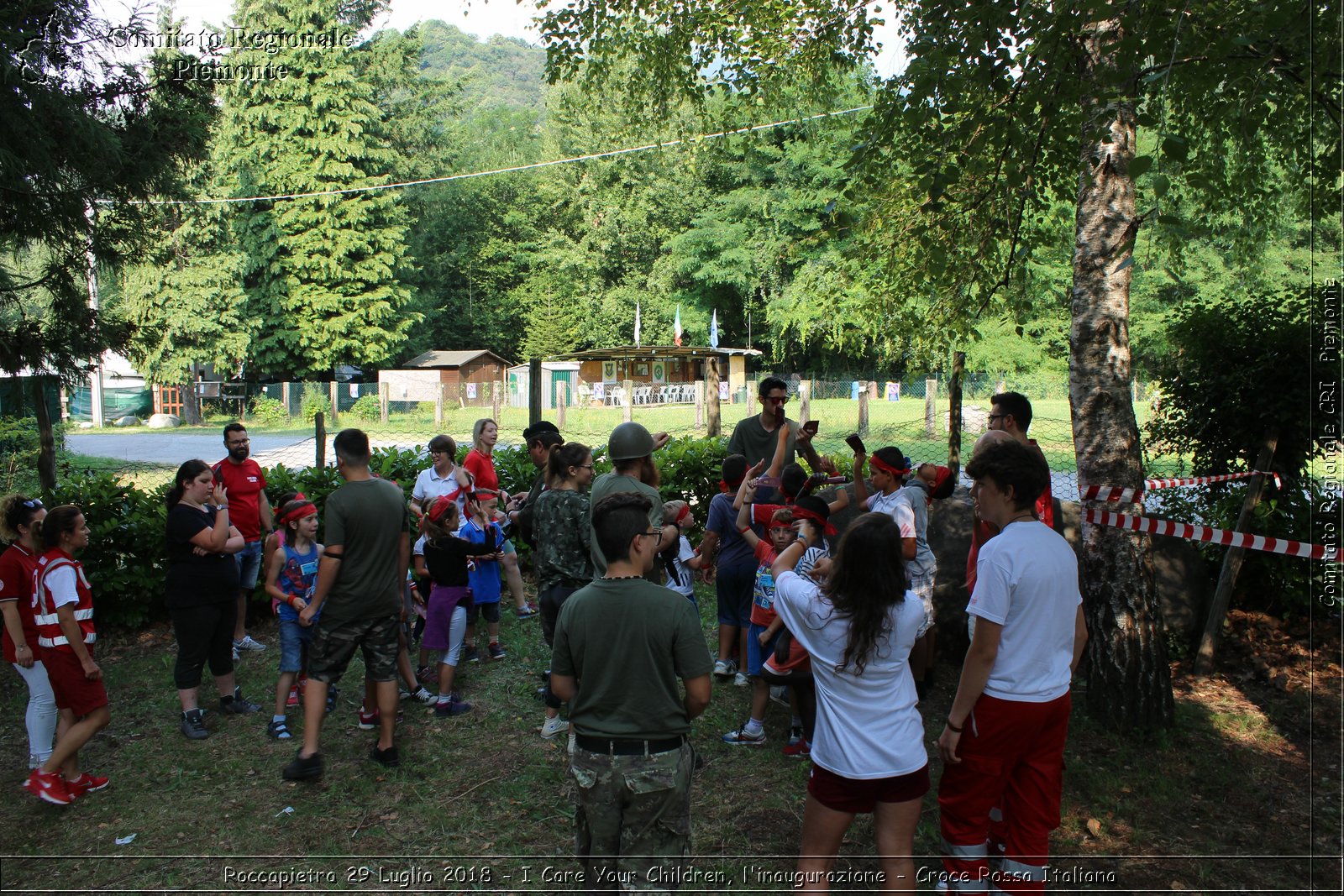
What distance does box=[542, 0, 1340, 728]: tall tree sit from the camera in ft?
14.4

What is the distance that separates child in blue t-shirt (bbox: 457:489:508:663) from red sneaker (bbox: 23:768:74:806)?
2440 mm

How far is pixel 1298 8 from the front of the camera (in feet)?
13.0

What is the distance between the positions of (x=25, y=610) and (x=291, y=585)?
1.36 m

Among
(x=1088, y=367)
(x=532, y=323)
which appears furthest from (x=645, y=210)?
(x=1088, y=367)

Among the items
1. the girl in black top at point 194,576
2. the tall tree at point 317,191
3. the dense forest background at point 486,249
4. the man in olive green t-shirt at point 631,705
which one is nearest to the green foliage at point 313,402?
the dense forest background at point 486,249

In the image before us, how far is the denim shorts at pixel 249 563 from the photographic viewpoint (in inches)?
282

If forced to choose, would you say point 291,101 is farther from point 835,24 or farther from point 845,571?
point 845,571

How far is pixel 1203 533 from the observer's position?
5.45m

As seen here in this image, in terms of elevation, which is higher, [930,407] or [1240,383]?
[1240,383]

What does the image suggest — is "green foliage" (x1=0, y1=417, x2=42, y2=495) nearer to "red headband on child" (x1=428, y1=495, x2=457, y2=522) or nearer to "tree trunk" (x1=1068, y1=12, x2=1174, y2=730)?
"red headband on child" (x1=428, y1=495, x2=457, y2=522)

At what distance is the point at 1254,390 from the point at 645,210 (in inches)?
1844

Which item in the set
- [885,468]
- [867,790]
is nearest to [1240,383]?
→ [885,468]

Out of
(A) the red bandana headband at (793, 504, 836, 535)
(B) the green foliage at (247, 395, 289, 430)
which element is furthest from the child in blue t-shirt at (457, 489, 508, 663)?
(B) the green foliage at (247, 395, 289, 430)

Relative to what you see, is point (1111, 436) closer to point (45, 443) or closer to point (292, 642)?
point (292, 642)
